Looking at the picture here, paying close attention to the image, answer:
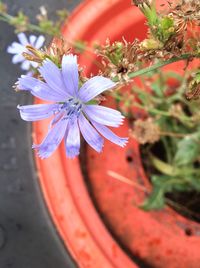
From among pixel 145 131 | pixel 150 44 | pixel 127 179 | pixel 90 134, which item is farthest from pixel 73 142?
pixel 127 179

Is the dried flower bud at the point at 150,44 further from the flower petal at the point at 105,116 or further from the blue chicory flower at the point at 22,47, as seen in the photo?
the blue chicory flower at the point at 22,47

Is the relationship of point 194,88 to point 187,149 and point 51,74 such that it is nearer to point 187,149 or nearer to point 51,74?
point 51,74

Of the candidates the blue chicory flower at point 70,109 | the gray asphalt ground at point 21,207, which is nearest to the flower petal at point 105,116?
the blue chicory flower at point 70,109

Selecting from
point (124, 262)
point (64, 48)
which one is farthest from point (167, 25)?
point (124, 262)

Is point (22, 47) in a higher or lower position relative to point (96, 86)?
higher

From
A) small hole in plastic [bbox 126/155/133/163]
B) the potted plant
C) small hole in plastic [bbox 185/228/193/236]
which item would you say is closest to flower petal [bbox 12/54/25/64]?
the potted plant

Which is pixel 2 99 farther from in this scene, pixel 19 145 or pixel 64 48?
pixel 64 48
